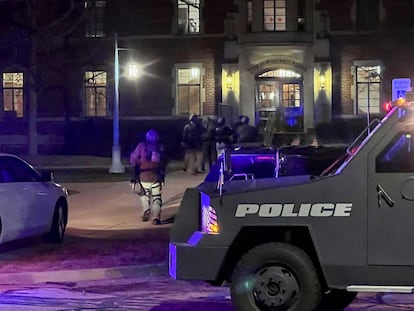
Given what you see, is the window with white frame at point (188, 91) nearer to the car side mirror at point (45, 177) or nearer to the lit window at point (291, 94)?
the lit window at point (291, 94)

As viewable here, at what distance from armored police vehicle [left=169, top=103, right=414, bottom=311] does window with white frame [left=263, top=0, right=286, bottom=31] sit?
31.2 metres

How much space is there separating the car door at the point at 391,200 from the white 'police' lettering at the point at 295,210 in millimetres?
238

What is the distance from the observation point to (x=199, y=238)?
22.0ft

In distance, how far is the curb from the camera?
9.58 metres

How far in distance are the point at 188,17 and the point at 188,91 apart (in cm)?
357

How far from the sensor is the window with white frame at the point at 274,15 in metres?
37.4

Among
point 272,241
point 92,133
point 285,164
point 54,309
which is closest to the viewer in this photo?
point 272,241

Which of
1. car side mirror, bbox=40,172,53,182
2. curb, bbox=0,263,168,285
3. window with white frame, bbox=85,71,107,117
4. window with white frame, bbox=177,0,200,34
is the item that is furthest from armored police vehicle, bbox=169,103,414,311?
window with white frame, bbox=85,71,107,117

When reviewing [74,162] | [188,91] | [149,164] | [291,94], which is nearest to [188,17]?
[188,91]

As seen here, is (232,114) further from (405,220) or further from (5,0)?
(405,220)

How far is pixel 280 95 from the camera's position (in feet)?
124

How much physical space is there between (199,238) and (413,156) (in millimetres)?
1888

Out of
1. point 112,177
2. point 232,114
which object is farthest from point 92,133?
point 112,177

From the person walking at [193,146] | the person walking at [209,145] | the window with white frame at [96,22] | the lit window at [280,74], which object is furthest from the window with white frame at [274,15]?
the person walking at [193,146]
